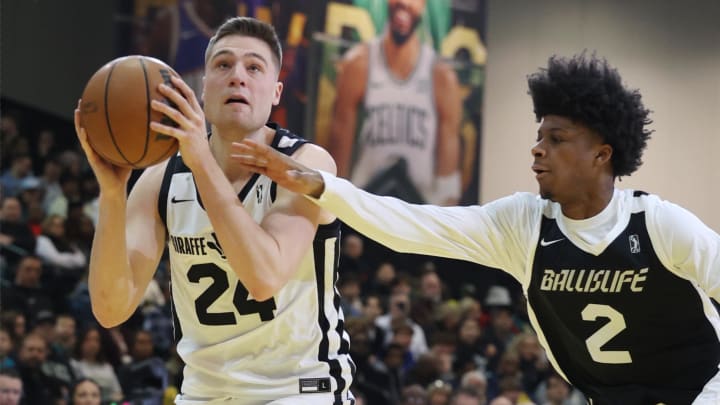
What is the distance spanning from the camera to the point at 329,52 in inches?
550

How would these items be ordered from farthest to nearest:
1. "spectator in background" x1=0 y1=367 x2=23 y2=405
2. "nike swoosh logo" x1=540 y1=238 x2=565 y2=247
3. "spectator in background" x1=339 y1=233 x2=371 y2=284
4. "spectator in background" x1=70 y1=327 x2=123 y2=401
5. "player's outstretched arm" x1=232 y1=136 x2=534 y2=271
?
"spectator in background" x1=339 y1=233 x2=371 y2=284, "spectator in background" x1=70 y1=327 x2=123 y2=401, "spectator in background" x1=0 y1=367 x2=23 y2=405, "nike swoosh logo" x1=540 y1=238 x2=565 y2=247, "player's outstretched arm" x1=232 y1=136 x2=534 y2=271

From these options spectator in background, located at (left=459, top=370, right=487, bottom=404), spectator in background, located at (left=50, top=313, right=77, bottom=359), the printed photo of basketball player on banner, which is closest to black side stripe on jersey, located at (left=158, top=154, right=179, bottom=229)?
spectator in background, located at (left=50, top=313, right=77, bottom=359)

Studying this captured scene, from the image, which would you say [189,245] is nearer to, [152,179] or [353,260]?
[152,179]

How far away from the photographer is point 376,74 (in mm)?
14266

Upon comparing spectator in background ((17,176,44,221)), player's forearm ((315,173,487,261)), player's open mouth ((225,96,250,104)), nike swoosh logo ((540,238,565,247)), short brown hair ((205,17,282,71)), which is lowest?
nike swoosh logo ((540,238,565,247))

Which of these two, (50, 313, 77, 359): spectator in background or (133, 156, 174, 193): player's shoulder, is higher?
(133, 156, 174, 193): player's shoulder

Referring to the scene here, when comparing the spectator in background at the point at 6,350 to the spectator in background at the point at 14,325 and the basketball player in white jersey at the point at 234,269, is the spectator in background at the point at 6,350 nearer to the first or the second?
the spectator in background at the point at 14,325

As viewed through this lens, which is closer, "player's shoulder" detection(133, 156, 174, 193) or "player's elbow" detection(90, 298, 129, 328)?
"player's elbow" detection(90, 298, 129, 328)

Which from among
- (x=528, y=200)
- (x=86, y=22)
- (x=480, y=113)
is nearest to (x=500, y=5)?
(x=480, y=113)

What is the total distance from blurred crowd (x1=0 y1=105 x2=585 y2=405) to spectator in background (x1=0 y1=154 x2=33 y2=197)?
2 centimetres

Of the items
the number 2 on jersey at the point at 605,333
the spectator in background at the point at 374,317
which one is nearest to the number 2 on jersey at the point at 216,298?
the number 2 on jersey at the point at 605,333

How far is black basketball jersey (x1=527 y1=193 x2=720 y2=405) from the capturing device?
12.7 feet

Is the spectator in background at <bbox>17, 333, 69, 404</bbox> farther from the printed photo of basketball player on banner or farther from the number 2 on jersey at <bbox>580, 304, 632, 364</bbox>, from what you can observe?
the number 2 on jersey at <bbox>580, 304, 632, 364</bbox>

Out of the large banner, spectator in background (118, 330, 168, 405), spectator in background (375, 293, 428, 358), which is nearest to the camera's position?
spectator in background (118, 330, 168, 405)
